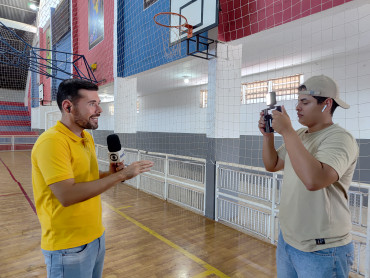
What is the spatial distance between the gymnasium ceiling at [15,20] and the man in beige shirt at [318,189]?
1882 centimetres

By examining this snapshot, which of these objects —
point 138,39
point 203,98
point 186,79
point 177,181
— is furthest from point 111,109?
point 177,181

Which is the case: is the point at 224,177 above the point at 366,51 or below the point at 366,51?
below

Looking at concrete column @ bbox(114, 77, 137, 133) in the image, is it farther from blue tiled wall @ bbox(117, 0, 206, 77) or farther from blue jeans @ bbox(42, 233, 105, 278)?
blue jeans @ bbox(42, 233, 105, 278)

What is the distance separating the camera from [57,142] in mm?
1248

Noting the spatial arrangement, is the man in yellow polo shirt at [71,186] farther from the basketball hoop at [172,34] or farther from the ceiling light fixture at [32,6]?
the ceiling light fixture at [32,6]

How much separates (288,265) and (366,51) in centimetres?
589

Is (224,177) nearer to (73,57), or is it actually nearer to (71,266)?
(71,266)

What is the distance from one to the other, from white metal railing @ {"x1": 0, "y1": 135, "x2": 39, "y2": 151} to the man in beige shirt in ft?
60.9

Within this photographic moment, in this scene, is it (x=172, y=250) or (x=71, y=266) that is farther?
(x=172, y=250)

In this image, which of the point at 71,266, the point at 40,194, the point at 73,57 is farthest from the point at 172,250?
the point at 73,57

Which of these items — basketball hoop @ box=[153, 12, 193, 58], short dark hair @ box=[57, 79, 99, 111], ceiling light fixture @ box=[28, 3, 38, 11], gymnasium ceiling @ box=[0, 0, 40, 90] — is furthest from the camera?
gymnasium ceiling @ box=[0, 0, 40, 90]

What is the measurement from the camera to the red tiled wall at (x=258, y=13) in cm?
312

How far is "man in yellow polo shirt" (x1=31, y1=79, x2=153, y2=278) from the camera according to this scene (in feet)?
4.00

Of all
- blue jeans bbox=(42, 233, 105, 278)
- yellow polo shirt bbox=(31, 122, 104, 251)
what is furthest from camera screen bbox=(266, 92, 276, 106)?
blue jeans bbox=(42, 233, 105, 278)
